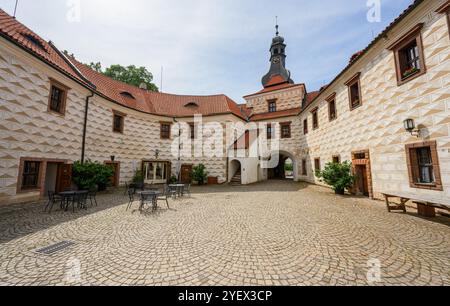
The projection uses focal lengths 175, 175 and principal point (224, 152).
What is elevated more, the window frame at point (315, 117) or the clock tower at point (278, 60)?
the clock tower at point (278, 60)

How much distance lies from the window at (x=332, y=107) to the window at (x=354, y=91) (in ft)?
5.11

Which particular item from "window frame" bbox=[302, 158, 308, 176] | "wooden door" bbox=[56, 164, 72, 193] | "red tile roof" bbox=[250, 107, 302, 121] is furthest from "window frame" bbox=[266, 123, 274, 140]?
"wooden door" bbox=[56, 164, 72, 193]

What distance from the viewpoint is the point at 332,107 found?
12523mm

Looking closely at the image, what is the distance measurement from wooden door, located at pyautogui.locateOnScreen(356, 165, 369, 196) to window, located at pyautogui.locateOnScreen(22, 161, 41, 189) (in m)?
16.9

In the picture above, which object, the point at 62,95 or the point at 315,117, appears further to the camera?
the point at 315,117

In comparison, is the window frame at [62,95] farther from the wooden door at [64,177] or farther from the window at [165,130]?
the window at [165,130]

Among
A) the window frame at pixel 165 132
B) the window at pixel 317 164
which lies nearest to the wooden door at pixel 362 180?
the window at pixel 317 164

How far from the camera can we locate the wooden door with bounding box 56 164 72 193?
9641 mm

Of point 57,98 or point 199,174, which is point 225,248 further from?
point 199,174

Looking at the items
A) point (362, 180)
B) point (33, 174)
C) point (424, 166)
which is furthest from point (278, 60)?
point (33, 174)

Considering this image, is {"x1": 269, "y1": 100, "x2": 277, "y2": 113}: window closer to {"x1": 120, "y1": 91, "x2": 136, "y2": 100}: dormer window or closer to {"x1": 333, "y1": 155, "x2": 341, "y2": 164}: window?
{"x1": 333, "y1": 155, "x2": 341, "y2": 164}: window

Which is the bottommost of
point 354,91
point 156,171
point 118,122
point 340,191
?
point 340,191

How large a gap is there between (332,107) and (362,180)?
5.49 metres

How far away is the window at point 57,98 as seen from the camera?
940 centimetres
